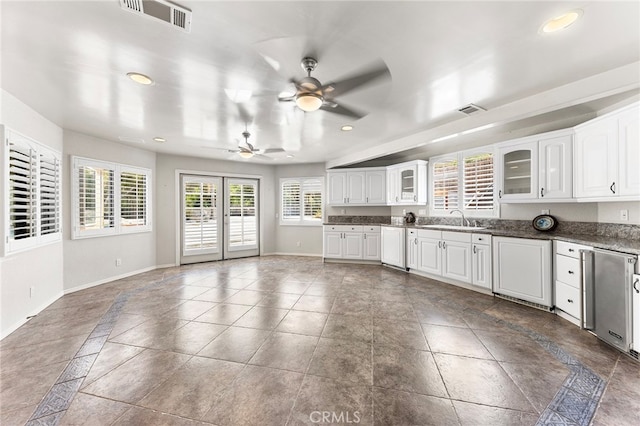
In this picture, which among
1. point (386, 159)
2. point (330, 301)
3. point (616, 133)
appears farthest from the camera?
point (386, 159)

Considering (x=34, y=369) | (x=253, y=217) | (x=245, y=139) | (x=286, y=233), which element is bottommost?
(x=34, y=369)

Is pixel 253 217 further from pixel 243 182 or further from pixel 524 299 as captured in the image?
pixel 524 299

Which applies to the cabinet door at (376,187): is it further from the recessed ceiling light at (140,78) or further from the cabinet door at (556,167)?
the recessed ceiling light at (140,78)

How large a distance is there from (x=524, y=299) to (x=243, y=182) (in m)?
6.07

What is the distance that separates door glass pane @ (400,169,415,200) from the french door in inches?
149

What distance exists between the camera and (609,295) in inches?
90.9

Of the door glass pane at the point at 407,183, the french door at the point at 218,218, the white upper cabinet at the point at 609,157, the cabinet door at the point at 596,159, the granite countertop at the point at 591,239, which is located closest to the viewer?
the granite countertop at the point at 591,239

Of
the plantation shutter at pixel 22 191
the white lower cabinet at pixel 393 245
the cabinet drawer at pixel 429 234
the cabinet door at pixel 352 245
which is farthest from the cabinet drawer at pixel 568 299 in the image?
the plantation shutter at pixel 22 191

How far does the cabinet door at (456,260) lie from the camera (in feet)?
12.8

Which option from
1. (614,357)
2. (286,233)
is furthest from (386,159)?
(614,357)

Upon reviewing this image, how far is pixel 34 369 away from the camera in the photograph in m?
2.07

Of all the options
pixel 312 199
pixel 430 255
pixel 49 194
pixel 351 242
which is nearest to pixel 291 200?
pixel 312 199

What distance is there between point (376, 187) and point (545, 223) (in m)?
3.10

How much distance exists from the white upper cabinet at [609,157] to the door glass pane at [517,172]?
1.70ft
